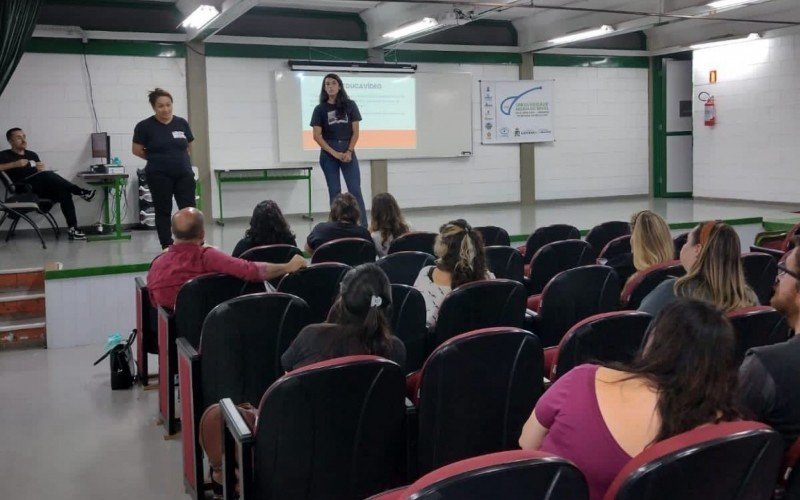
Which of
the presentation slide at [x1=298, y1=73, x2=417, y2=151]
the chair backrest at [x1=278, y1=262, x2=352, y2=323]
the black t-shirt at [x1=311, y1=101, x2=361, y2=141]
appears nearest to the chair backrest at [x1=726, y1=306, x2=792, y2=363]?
the chair backrest at [x1=278, y1=262, x2=352, y2=323]

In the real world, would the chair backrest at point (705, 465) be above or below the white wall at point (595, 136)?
below

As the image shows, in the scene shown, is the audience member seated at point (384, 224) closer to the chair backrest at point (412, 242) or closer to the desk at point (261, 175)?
the chair backrest at point (412, 242)

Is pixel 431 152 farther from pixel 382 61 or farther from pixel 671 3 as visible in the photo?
pixel 671 3

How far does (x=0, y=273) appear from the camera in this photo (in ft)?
17.9

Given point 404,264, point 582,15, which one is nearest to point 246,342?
point 404,264

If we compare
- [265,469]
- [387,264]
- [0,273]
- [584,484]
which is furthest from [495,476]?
[0,273]

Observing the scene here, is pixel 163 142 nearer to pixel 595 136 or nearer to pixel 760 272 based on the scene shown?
pixel 760 272

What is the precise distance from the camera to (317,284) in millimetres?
3615

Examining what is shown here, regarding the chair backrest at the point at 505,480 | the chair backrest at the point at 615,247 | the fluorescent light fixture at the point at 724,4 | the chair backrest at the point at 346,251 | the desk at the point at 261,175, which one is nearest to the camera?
the chair backrest at the point at 505,480

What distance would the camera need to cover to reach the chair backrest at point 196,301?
318 cm

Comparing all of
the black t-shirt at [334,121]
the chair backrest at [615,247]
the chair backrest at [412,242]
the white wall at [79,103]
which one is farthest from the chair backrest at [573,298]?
the white wall at [79,103]

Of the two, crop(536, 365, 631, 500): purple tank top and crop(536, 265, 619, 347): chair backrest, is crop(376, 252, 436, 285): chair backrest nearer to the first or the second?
crop(536, 265, 619, 347): chair backrest

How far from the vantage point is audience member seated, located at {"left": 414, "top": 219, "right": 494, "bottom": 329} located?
314 cm

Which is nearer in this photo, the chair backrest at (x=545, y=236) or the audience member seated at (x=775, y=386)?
the audience member seated at (x=775, y=386)
